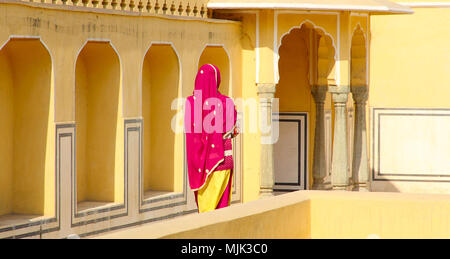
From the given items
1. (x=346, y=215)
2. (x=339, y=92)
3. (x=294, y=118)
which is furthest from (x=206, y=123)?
(x=294, y=118)

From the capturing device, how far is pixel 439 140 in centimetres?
1730

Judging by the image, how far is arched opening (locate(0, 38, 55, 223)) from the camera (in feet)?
34.3

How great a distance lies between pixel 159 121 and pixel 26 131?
2.84 meters

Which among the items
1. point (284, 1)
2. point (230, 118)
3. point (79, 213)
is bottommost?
point (79, 213)

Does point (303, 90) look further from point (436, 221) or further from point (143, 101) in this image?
point (436, 221)

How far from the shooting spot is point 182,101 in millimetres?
12875

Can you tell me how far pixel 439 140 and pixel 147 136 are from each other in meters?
6.11

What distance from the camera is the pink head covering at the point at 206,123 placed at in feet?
33.1

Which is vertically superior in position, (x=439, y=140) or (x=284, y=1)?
(x=284, y=1)

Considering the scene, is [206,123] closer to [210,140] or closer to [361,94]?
[210,140]

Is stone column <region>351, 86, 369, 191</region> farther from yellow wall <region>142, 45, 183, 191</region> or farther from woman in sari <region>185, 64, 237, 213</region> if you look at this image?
woman in sari <region>185, 64, 237, 213</region>

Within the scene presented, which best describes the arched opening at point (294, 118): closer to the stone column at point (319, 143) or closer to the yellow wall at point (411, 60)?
the stone column at point (319, 143)

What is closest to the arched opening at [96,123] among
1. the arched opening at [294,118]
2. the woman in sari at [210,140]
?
the woman in sari at [210,140]

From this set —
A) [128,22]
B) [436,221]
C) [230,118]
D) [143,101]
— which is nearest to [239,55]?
[143,101]
